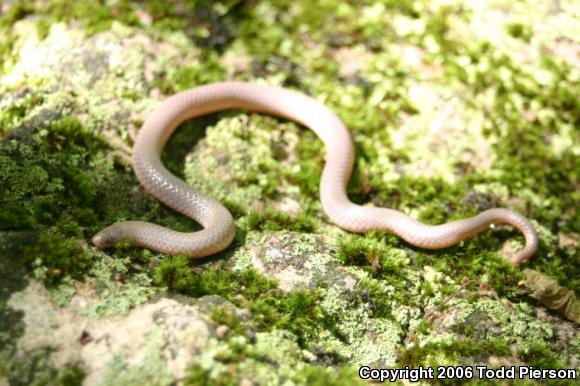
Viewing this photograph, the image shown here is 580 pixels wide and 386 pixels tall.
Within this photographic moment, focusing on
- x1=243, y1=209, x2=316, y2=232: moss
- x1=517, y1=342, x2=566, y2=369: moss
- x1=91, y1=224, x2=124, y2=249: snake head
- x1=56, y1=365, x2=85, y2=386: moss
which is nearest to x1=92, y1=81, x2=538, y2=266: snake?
x1=91, y1=224, x2=124, y2=249: snake head

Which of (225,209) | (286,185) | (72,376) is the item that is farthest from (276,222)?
(72,376)

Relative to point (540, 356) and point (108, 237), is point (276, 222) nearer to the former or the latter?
point (108, 237)

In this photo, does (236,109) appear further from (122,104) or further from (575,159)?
(575,159)

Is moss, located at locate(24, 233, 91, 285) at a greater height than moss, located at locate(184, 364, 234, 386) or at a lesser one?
greater

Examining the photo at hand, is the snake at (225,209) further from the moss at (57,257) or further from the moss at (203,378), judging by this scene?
the moss at (203,378)

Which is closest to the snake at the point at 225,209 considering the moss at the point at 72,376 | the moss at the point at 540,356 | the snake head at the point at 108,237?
the snake head at the point at 108,237

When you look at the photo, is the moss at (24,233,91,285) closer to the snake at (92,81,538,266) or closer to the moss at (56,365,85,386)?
the snake at (92,81,538,266)

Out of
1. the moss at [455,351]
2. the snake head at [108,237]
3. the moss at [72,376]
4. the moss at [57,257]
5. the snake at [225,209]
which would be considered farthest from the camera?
the snake at [225,209]
